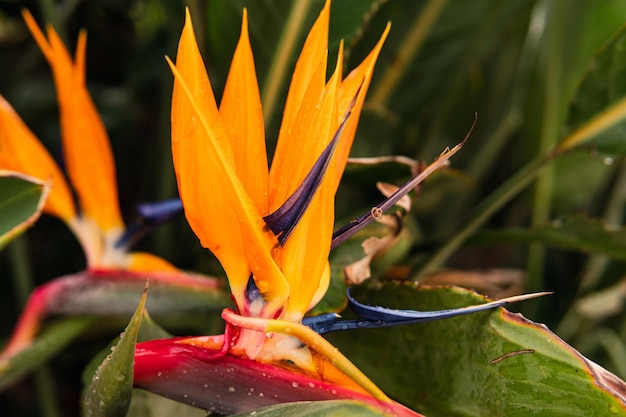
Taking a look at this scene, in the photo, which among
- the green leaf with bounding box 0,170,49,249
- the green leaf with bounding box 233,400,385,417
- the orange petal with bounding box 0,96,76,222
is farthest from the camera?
the orange petal with bounding box 0,96,76,222

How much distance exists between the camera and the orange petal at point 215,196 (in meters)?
0.38

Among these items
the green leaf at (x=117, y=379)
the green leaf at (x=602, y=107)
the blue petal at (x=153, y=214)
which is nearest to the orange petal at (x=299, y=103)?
the green leaf at (x=117, y=379)

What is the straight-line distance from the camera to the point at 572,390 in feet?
1.30

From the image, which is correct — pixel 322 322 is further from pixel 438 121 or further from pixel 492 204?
pixel 438 121

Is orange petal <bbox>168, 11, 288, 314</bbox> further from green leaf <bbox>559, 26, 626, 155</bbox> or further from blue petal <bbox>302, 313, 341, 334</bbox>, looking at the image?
green leaf <bbox>559, 26, 626, 155</bbox>

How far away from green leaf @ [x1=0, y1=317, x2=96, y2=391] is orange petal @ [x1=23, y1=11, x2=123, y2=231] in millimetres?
100

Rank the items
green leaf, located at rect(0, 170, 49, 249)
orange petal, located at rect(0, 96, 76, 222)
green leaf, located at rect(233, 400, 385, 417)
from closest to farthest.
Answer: green leaf, located at rect(233, 400, 385, 417), green leaf, located at rect(0, 170, 49, 249), orange petal, located at rect(0, 96, 76, 222)

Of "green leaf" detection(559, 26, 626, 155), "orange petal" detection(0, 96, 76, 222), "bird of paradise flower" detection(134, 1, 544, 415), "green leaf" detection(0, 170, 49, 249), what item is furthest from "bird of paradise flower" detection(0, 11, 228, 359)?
"green leaf" detection(559, 26, 626, 155)

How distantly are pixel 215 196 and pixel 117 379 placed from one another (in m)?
0.12

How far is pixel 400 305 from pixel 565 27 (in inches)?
19.0

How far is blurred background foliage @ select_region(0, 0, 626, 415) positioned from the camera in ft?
2.20

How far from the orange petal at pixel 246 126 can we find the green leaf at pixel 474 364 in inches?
6.1

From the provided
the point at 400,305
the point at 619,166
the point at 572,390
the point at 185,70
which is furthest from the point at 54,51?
the point at 619,166

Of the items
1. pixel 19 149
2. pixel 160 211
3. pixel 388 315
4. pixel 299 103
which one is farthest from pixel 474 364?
pixel 19 149
